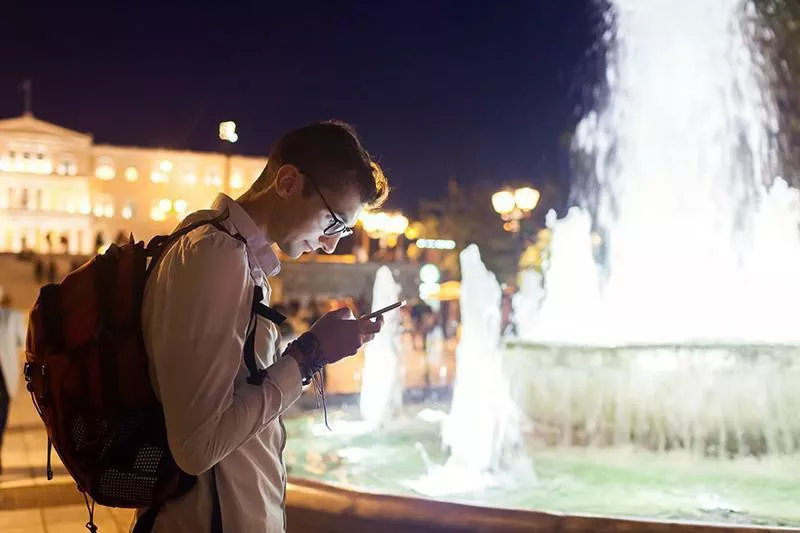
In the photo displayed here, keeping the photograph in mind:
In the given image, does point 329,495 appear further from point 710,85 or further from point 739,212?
point 739,212

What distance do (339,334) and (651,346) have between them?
5.62 m

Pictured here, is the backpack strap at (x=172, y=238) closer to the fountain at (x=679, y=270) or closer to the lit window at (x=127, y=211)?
the fountain at (x=679, y=270)

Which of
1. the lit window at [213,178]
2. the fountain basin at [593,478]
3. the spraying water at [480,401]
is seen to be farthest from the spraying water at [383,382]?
the lit window at [213,178]

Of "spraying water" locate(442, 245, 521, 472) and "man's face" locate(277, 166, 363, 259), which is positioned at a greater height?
"man's face" locate(277, 166, 363, 259)

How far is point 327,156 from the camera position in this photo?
174 centimetres

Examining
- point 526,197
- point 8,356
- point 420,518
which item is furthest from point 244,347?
point 526,197

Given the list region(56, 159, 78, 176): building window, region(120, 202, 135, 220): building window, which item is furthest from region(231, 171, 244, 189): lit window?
region(56, 159, 78, 176): building window

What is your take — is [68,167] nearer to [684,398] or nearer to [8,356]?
[8,356]

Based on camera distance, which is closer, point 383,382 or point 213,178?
point 383,382

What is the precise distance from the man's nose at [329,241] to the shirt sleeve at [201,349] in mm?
362

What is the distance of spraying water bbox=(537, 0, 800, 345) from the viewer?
428 inches

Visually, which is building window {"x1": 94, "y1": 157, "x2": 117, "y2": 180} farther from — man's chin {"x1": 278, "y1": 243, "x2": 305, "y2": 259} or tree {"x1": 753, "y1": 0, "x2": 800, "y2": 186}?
man's chin {"x1": 278, "y1": 243, "x2": 305, "y2": 259}

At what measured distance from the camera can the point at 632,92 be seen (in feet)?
44.1

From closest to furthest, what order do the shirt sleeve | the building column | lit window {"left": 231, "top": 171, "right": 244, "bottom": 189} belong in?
the shirt sleeve → the building column → lit window {"left": 231, "top": 171, "right": 244, "bottom": 189}
